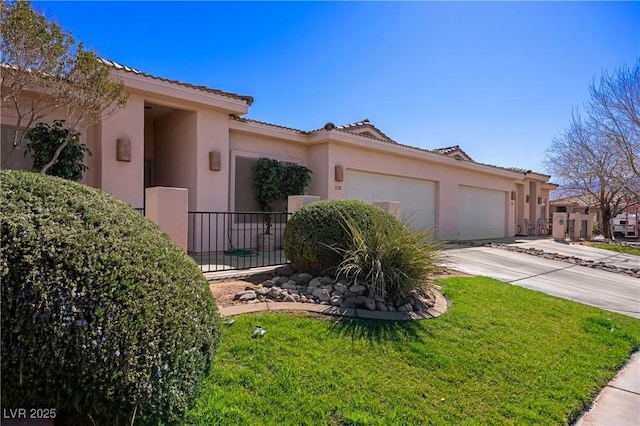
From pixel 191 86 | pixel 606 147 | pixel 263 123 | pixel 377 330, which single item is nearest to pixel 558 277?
pixel 377 330

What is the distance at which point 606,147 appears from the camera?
2059 centimetres

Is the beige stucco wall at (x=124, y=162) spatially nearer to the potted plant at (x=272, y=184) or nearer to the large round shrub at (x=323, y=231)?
the potted plant at (x=272, y=184)

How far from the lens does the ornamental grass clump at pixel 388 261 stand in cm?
511

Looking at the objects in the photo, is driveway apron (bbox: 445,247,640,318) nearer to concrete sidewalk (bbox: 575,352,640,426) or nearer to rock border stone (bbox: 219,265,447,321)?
rock border stone (bbox: 219,265,447,321)

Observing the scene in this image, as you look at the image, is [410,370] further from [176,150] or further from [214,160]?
[176,150]

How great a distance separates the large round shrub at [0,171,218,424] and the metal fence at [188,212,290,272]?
20.9 feet

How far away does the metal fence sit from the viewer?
908 centimetres

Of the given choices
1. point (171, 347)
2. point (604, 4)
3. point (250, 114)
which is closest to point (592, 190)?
point (604, 4)

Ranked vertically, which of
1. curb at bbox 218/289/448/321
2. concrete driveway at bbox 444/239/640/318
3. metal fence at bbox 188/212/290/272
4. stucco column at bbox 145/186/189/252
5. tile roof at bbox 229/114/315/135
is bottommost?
concrete driveway at bbox 444/239/640/318

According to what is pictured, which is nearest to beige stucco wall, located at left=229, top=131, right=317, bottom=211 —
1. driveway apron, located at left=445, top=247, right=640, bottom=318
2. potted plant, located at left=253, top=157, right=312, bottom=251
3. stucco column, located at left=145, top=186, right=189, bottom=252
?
potted plant, located at left=253, top=157, right=312, bottom=251

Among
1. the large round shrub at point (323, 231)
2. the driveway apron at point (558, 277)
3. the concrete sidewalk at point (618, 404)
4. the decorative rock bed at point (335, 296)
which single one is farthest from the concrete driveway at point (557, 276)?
the concrete sidewalk at point (618, 404)

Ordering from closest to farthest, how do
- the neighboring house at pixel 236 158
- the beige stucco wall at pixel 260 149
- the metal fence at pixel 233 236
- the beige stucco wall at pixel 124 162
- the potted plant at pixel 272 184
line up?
1. the beige stucco wall at pixel 124 162
2. the neighboring house at pixel 236 158
3. the metal fence at pixel 233 236
4. the beige stucco wall at pixel 260 149
5. the potted plant at pixel 272 184

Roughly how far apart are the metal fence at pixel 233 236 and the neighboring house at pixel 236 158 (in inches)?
17.6

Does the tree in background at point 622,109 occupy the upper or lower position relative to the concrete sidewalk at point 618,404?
upper
